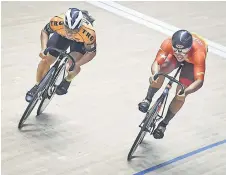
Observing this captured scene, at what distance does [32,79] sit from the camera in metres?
7.42

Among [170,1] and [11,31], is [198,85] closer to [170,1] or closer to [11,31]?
[11,31]

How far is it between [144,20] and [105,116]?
3449mm

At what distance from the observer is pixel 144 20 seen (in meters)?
9.84

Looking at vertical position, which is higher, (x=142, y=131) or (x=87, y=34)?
(x=87, y=34)

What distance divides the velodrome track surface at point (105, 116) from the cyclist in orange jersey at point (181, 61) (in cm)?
48

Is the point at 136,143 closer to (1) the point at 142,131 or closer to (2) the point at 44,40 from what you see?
(1) the point at 142,131

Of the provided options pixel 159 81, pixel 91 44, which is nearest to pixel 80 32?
pixel 91 44

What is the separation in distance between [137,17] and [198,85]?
14.7 ft

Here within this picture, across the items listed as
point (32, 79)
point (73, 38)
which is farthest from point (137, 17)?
point (73, 38)

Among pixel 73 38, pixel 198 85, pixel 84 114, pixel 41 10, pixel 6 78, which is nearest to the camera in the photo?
pixel 198 85

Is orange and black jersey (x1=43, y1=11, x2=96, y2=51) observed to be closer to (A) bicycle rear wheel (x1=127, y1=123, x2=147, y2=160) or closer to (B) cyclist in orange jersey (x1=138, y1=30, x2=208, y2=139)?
(B) cyclist in orange jersey (x1=138, y1=30, x2=208, y2=139)

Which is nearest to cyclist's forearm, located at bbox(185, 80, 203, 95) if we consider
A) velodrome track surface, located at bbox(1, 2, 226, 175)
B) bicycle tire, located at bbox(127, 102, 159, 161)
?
bicycle tire, located at bbox(127, 102, 159, 161)

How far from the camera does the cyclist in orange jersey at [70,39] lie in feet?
19.4

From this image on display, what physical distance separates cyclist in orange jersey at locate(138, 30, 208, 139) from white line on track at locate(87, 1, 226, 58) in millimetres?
3046
